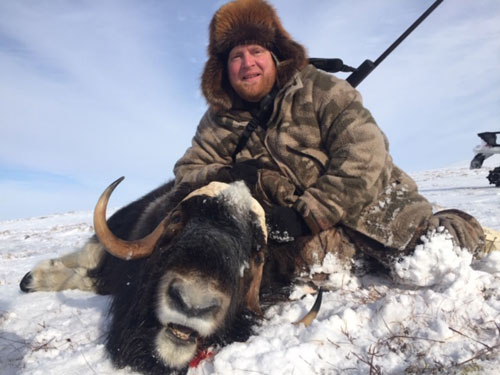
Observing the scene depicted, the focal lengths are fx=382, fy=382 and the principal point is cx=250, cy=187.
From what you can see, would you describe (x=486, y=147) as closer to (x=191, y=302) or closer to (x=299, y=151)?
(x=299, y=151)

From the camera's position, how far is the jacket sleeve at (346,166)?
2289 mm

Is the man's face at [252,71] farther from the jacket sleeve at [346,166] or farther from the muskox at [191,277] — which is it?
the muskox at [191,277]

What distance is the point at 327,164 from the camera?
2635 millimetres

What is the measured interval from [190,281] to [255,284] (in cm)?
73

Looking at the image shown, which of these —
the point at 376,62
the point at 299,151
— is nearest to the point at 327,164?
the point at 299,151

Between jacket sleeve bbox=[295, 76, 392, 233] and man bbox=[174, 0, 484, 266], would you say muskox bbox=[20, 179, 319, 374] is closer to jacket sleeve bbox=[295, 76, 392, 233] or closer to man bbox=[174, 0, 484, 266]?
man bbox=[174, 0, 484, 266]

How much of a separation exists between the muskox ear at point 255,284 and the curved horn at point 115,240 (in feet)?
1.79

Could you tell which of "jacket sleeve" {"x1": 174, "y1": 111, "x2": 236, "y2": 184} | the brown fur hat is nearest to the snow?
"jacket sleeve" {"x1": 174, "y1": 111, "x2": 236, "y2": 184}

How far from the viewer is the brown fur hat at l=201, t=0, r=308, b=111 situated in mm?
3000

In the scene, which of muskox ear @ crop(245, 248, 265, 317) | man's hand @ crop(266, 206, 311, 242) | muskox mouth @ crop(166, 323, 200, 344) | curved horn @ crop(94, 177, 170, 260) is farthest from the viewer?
man's hand @ crop(266, 206, 311, 242)

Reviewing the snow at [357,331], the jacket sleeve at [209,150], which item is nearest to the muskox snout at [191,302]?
the snow at [357,331]

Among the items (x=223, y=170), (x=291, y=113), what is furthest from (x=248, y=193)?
(x=291, y=113)

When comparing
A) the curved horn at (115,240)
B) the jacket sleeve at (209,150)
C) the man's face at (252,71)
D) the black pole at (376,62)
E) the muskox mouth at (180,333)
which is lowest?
the muskox mouth at (180,333)

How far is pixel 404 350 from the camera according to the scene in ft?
4.85
